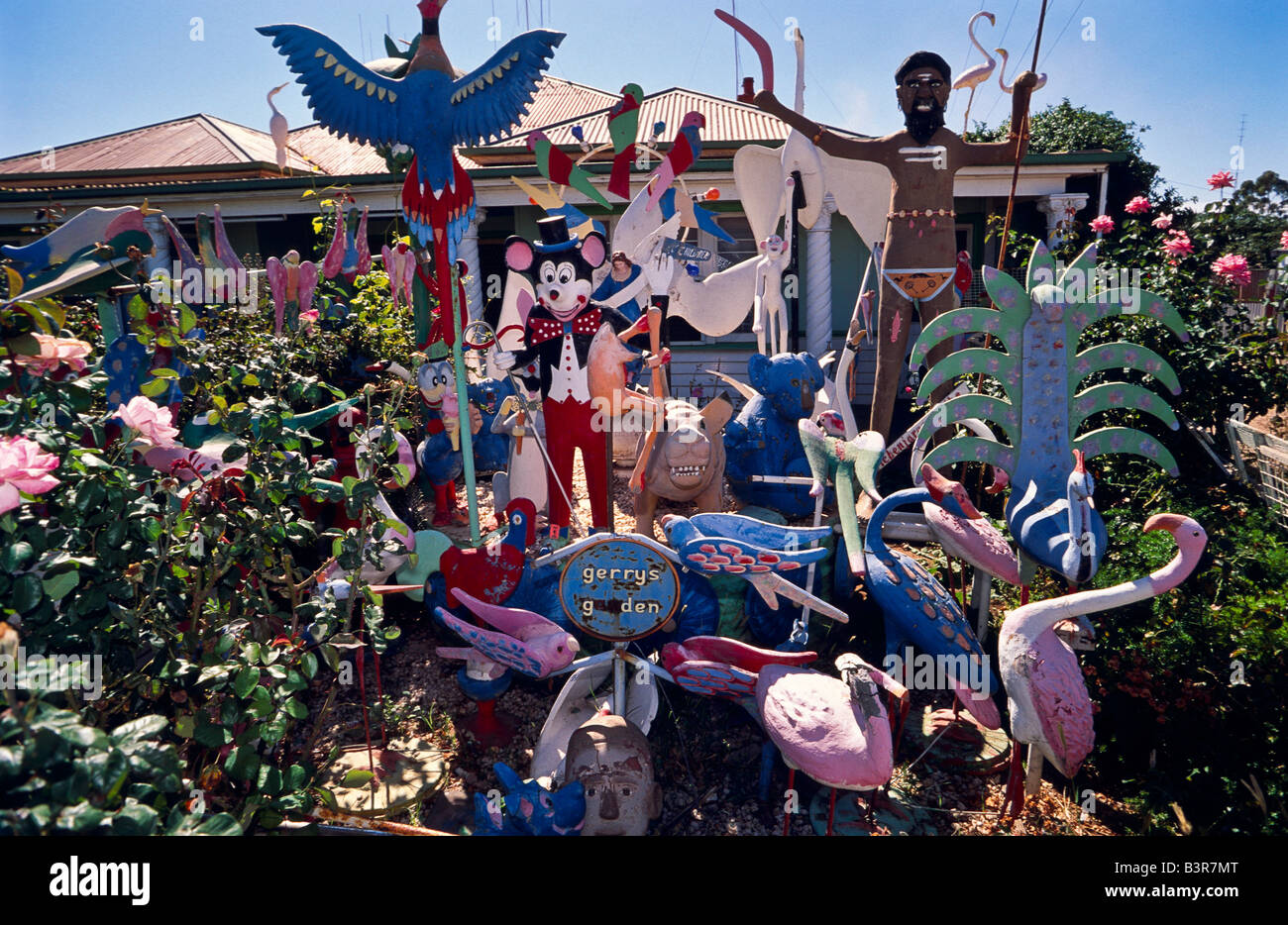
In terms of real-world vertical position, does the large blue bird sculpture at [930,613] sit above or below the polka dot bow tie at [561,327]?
below

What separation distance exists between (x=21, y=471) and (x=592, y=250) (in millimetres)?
2928

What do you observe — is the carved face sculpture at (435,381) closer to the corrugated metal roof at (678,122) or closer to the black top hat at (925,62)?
the black top hat at (925,62)

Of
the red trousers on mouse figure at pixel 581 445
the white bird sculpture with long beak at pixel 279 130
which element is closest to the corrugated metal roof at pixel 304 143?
the white bird sculpture with long beak at pixel 279 130

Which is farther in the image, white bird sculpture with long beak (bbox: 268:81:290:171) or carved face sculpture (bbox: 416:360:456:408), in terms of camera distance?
white bird sculpture with long beak (bbox: 268:81:290:171)

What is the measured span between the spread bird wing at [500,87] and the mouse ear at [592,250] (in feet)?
2.26

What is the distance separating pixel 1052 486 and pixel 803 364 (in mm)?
1749

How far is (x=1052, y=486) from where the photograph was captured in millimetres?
3672

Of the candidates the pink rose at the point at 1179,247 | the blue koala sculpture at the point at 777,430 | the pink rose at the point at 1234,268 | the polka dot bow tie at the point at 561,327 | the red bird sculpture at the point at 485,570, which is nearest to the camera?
the red bird sculpture at the point at 485,570

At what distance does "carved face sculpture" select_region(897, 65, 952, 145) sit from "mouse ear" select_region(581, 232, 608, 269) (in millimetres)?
2429

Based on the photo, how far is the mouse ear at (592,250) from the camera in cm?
416

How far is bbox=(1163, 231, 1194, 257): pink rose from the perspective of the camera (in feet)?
15.6

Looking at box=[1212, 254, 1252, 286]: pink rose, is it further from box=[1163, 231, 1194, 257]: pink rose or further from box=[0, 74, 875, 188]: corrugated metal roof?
box=[0, 74, 875, 188]: corrugated metal roof

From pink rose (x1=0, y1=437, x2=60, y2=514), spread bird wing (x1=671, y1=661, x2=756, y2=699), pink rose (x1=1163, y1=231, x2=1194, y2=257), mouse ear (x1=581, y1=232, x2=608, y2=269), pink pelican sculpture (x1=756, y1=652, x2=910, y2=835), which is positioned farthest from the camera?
pink rose (x1=1163, y1=231, x2=1194, y2=257)

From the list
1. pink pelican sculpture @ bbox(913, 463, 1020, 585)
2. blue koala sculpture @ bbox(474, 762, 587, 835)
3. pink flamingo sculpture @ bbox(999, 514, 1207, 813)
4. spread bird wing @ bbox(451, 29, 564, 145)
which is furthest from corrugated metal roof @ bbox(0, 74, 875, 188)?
blue koala sculpture @ bbox(474, 762, 587, 835)
